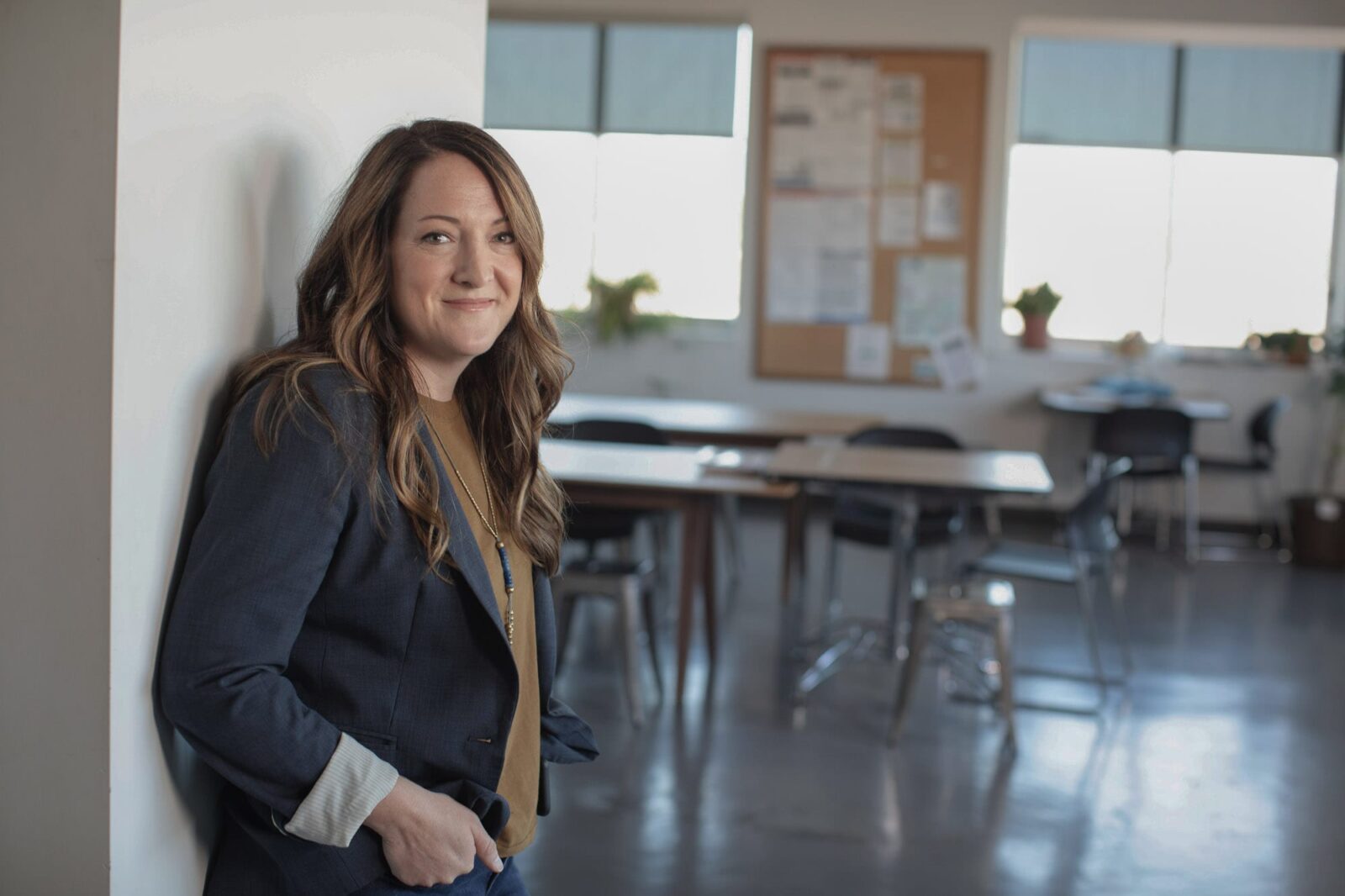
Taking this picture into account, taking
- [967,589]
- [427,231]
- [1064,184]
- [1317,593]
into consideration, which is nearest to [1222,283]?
[1064,184]

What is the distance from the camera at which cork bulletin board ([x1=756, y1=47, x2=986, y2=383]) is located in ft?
26.3

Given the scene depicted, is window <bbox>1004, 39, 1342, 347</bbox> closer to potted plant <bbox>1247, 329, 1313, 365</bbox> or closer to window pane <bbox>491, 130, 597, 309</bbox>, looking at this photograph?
potted plant <bbox>1247, 329, 1313, 365</bbox>

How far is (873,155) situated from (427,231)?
706 centimetres

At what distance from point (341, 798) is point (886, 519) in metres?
4.00

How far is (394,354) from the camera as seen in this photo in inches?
54.9

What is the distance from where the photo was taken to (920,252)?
8.11 metres

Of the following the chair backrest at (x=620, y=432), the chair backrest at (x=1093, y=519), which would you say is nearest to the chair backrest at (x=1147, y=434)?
the chair backrest at (x=1093, y=519)

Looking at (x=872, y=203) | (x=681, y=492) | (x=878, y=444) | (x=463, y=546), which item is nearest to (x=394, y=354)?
(x=463, y=546)

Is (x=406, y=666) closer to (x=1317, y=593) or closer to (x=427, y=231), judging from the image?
(x=427, y=231)

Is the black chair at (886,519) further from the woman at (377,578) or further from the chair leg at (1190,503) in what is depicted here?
the woman at (377,578)

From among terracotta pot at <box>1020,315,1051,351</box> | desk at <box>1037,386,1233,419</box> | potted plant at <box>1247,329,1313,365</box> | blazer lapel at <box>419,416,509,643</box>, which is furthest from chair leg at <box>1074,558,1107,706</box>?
potted plant at <box>1247,329,1313,365</box>

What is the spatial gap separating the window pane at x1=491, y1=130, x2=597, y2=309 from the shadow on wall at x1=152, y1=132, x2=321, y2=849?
7.26 m

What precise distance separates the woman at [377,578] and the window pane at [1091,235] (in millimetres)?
7456

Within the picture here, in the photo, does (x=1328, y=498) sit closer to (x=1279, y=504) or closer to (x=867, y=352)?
(x=1279, y=504)
